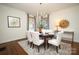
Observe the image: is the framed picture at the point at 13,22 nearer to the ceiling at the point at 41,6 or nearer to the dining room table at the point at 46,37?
the ceiling at the point at 41,6

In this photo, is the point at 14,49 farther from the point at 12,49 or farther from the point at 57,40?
the point at 57,40

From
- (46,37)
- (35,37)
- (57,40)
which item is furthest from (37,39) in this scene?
(57,40)

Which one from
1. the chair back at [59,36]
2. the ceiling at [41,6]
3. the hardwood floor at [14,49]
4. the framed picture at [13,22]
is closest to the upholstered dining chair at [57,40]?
the chair back at [59,36]

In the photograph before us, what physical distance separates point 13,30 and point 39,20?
0.66 m

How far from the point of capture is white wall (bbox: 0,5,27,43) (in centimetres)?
176

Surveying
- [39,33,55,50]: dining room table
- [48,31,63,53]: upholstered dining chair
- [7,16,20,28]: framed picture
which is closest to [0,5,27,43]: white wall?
[7,16,20,28]: framed picture

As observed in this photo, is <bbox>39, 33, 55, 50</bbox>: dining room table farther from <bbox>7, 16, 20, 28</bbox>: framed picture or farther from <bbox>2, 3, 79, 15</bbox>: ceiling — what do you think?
<bbox>7, 16, 20, 28</bbox>: framed picture

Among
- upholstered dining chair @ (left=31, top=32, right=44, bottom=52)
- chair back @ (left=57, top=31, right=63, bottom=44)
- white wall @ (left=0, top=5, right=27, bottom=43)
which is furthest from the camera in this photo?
upholstered dining chair @ (left=31, top=32, right=44, bottom=52)

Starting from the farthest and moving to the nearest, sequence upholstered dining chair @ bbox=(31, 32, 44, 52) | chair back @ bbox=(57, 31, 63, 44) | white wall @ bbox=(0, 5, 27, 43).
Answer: upholstered dining chair @ bbox=(31, 32, 44, 52) → chair back @ bbox=(57, 31, 63, 44) → white wall @ bbox=(0, 5, 27, 43)

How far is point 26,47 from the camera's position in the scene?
80.8 inches

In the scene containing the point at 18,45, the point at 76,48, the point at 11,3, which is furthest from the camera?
the point at 18,45

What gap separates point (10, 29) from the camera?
1.86 metres
